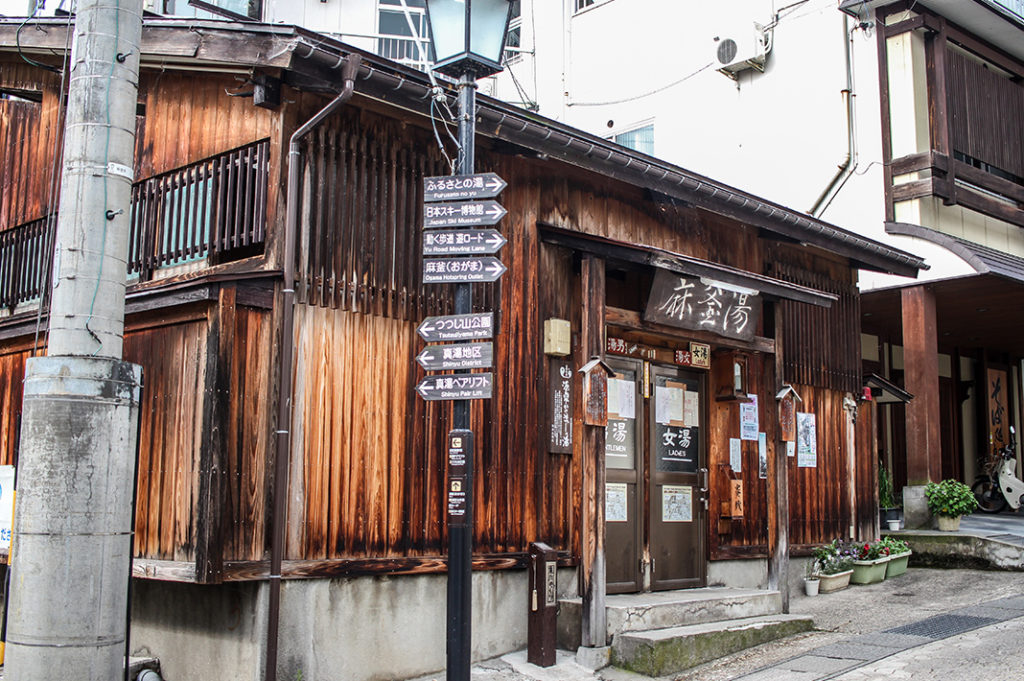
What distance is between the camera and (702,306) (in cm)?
1060

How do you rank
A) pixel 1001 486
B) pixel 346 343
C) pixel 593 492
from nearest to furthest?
pixel 346 343 → pixel 593 492 → pixel 1001 486

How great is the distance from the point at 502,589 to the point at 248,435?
2920mm

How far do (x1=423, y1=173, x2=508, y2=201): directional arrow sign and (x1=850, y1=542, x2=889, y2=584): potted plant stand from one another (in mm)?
8764

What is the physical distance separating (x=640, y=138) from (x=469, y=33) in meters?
14.0

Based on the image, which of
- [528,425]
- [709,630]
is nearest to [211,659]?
[528,425]

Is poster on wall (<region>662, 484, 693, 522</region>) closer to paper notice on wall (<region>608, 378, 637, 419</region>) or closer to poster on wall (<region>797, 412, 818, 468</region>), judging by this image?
paper notice on wall (<region>608, 378, 637, 419</region>)

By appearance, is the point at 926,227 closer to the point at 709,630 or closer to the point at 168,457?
the point at 709,630

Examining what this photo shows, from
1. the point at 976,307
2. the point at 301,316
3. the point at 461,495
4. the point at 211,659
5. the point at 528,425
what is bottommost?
the point at 211,659

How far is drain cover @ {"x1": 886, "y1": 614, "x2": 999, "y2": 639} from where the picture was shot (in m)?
9.67

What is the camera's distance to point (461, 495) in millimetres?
6867

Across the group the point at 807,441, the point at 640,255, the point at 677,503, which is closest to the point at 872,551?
the point at 807,441

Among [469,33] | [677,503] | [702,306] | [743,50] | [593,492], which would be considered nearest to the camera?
[469,33]

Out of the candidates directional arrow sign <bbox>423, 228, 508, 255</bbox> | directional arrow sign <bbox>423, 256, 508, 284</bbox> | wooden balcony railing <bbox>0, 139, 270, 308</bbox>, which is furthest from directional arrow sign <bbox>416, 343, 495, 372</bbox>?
wooden balcony railing <bbox>0, 139, 270, 308</bbox>

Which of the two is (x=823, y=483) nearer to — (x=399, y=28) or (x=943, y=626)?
(x=943, y=626)
